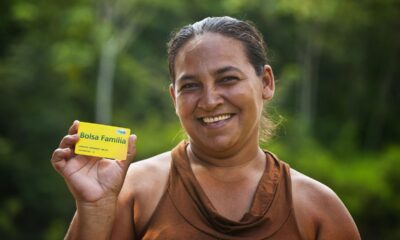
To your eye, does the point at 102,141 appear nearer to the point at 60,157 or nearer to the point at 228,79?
the point at 60,157

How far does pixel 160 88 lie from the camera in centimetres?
1872

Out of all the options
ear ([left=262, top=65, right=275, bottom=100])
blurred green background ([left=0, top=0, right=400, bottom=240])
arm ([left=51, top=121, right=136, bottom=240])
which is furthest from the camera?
blurred green background ([left=0, top=0, right=400, bottom=240])

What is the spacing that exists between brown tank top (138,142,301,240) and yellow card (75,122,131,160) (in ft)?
0.61

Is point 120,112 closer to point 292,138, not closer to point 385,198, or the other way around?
point 292,138

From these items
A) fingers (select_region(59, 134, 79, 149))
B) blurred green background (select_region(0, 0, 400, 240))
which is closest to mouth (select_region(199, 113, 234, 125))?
fingers (select_region(59, 134, 79, 149))

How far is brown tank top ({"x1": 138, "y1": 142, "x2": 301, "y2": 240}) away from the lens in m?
1.90

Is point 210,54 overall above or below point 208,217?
above

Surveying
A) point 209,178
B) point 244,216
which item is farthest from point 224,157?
point 244,216

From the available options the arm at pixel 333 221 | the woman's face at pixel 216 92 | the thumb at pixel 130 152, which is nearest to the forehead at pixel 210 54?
the woman's face at pixel 216 92

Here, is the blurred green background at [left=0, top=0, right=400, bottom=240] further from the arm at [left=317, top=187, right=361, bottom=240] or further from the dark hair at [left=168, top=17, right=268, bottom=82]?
the arm at [left=317, top=187, right=361, bottom=240]

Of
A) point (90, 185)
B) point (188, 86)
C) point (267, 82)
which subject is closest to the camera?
point (90, 185)

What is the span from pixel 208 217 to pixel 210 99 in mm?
350

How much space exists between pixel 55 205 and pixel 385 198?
7.71 metres

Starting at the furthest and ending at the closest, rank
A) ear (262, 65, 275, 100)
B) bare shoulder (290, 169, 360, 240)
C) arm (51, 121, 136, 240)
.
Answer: ear (262, 65, 275, 100) → bare shoulder (290, 169, 360, 240) → arm (51, 121, 136, 240)
